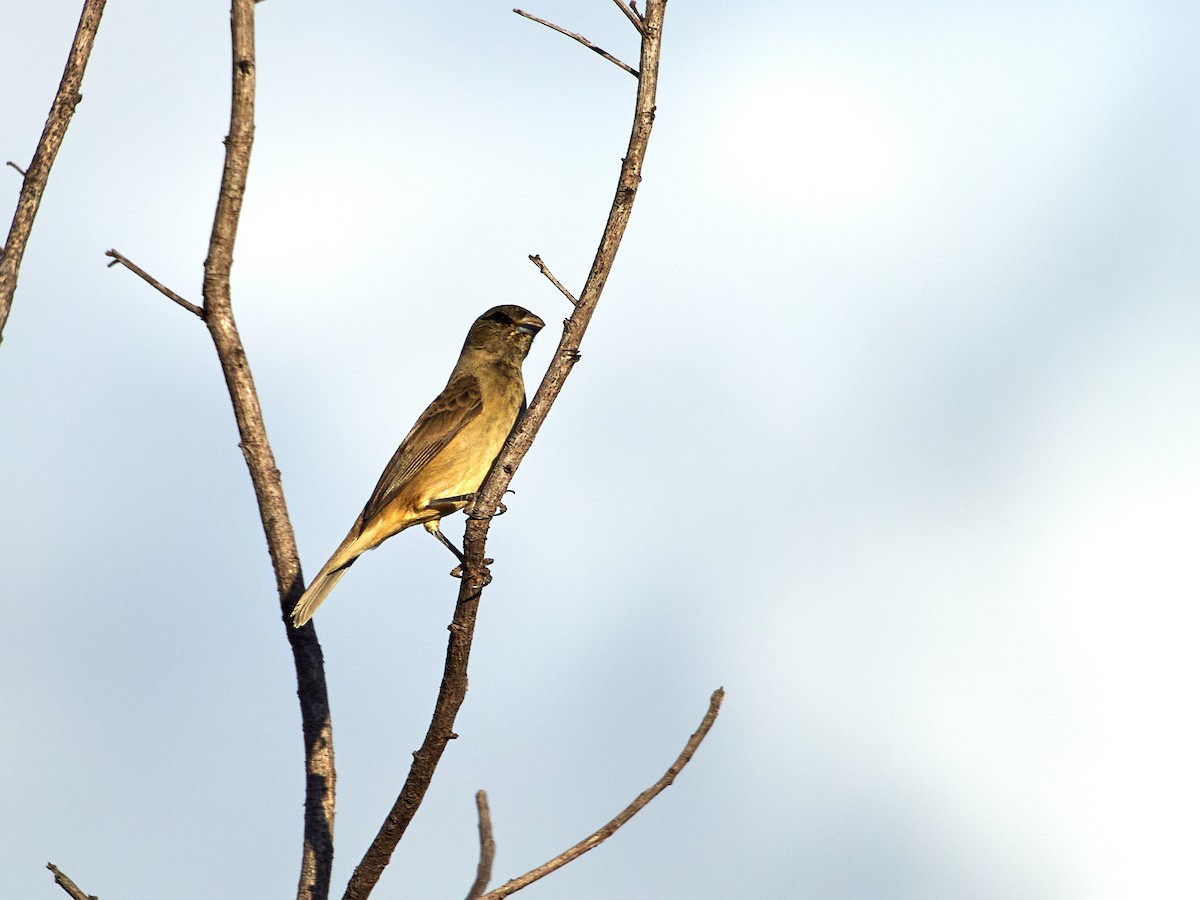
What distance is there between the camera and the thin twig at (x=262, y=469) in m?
4.22

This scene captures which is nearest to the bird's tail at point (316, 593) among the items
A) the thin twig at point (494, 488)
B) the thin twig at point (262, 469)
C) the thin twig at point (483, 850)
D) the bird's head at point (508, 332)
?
the thin twig at point (262, 469)

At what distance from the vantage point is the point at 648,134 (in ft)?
13.6

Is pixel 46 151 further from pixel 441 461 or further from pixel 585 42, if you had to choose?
pixel 441 461

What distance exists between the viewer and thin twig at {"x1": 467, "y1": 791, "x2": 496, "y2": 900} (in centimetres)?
357

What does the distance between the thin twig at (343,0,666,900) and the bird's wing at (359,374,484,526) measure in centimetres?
299

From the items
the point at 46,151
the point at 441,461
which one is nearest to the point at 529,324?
the point at 441,461

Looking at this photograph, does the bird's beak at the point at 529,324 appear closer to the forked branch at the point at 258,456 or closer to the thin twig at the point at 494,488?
the forked branch at the point at 258,456

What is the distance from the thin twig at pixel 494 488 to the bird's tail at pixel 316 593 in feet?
2.87

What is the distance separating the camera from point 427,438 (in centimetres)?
781

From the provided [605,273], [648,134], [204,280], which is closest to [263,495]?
[204,280]

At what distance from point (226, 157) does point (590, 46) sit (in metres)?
1.30

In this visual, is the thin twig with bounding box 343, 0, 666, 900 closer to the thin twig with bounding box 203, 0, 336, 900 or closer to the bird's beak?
the thin twig with bounding box 203, 0, 336, 900

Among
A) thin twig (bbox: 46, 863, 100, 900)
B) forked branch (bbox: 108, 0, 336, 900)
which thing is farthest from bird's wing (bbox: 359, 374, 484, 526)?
thin twig (bbox: 46, 863, 100, 900)

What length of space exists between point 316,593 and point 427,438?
1665mm
